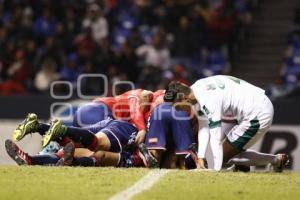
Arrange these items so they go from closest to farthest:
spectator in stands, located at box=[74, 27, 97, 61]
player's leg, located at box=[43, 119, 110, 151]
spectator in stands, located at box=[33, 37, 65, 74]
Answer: player's leg, located at box=[43, 119, 110, 151]
spectator in stands, located at box=[33, 37, 65, 74]
spectator in stands, located at box=[74, 27, 97, 61]

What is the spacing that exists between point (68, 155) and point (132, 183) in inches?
55.0

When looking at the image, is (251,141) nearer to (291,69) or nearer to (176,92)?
(176,92)

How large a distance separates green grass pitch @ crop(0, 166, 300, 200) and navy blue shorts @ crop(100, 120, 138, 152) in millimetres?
720

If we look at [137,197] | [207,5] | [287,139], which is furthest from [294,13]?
Answer: [137,197]

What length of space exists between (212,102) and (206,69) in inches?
270

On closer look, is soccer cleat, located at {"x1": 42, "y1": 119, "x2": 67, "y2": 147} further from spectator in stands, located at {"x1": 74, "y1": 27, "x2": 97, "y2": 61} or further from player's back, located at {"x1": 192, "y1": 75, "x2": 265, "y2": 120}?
spectator in stands, located at {"x1": 74, "y1": 27, "x2": 97, "y2": 61}

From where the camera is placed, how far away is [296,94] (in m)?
14.9

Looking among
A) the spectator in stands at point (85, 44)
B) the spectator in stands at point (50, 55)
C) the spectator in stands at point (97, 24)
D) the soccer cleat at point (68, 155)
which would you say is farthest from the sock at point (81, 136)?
the spectator in stands at point (97, 24)

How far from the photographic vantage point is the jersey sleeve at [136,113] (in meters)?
10.8

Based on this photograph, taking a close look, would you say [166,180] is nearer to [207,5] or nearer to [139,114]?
[139,114]

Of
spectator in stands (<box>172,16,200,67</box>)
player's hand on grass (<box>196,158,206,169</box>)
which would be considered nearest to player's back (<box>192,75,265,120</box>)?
player's hand on grass (<box>196,158,206,169</box>)

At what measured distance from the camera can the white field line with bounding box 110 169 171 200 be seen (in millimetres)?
7992

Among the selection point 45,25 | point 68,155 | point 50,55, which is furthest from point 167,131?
point 45,25

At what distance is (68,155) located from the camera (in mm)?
9945
